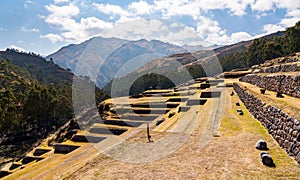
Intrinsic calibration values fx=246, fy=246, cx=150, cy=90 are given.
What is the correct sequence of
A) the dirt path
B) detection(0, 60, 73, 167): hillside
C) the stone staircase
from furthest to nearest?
detection(0, 60, 73, 167): hillside, the stone staircase, the dirt path

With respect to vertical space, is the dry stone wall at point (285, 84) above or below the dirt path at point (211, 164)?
above

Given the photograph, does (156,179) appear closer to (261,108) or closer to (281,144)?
(281,144)

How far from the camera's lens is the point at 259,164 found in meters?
8.72

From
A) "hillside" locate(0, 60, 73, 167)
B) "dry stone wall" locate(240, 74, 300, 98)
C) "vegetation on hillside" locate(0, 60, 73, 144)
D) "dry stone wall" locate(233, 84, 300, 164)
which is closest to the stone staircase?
"dry stone wall" locate(240, 74, 300, 98)

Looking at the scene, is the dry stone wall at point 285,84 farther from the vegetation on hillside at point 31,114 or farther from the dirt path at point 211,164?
the vegetation on hillside at point 31,114

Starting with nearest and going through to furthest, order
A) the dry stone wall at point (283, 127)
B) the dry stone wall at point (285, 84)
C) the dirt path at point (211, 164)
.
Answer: the dirt path at point (211, 164)
the dry stone wall at point (283, 127)
the dry stone wall at point (285, 84)

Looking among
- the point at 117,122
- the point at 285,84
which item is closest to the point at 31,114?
the point at 117,122

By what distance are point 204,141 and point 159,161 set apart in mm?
3274

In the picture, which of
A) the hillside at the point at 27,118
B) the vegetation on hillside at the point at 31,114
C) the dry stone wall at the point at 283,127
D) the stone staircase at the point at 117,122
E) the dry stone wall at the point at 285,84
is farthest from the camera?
the vegetation on hillside at the point at 31,114

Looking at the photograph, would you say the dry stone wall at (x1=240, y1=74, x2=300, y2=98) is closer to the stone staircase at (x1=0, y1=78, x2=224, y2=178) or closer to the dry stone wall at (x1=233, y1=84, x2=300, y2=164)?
the dry stone wall at (x1=233, y1=84, x2=300, y2=164)

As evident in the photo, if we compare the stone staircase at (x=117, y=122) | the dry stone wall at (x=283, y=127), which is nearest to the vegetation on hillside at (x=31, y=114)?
the stone staircase at (x=117, y=122)

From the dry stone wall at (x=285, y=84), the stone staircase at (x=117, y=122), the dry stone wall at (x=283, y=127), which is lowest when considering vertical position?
the stone staircase at (x=117, y=122)

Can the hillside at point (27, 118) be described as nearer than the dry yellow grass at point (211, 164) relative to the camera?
No

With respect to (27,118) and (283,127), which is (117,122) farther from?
(27,118)
